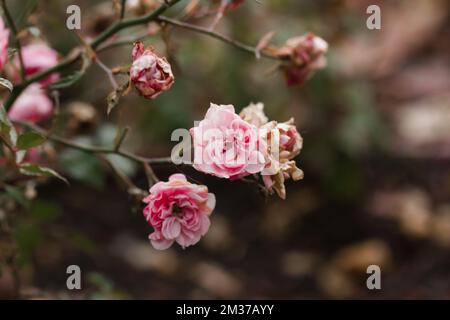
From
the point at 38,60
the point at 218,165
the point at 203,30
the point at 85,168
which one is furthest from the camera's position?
the point at 85,168

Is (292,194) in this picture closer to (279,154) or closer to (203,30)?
(203,30)

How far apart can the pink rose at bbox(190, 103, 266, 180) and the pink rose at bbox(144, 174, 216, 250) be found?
0.04 m

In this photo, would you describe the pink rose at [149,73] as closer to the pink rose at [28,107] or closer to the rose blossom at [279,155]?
the rose blossom at [279,155]

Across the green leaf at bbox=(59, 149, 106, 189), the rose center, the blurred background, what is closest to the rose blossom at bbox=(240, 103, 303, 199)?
the rose center

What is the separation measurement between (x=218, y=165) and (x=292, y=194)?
163 cm

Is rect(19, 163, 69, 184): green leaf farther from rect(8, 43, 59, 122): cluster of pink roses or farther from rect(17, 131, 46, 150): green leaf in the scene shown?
rect(8, 43, 59, 122): cluster of pink roses

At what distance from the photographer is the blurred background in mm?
2150

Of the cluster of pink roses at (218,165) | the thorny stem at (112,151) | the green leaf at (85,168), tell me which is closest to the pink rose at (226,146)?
the cluster of pink roses at (218,165)

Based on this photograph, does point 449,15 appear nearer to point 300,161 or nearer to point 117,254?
Answer: point 300,161

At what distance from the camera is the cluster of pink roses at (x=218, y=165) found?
90 centimetres

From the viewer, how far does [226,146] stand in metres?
0.91

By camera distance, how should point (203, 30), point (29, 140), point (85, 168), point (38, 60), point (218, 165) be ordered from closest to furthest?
point (218, 165) → point (29, 140) → point (203, 30) → point (38, 60) → point (85, 168)

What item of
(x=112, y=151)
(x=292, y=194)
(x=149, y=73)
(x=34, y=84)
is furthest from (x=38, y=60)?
(x=292, y=194)
